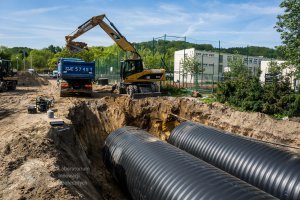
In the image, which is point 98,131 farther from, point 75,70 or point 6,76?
point 6,76

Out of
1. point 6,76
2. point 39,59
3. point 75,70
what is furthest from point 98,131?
point 39,59

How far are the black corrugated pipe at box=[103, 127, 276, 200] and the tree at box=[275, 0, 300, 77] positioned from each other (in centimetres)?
1029

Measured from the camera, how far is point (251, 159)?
8773 millimetres

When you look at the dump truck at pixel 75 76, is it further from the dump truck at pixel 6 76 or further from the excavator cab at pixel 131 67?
the dump truck at pixel 6 76

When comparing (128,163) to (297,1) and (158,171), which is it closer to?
(158,171)

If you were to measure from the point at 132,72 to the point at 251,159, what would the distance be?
16.4 meters

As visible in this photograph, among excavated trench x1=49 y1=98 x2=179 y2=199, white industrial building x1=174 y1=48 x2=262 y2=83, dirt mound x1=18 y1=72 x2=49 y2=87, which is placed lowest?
excavated trench x1=49 y1=98 x2=179 y2=199

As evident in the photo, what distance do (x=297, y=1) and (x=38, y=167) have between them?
15411mm

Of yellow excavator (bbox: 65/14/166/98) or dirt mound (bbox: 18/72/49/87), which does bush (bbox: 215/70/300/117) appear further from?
dirt mound (bbox: 18/72/49/87)

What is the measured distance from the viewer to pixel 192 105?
59.8 feet

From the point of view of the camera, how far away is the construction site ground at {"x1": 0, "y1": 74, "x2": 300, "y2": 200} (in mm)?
6676

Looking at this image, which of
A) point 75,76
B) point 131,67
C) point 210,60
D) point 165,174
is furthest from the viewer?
point 210,60

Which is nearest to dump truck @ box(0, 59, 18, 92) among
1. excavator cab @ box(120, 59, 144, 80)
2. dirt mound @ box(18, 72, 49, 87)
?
dirt mound @ box(18, 72, 49, 87)

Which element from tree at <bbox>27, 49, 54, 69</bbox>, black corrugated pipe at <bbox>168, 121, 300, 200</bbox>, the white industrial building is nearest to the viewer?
black corrugated pipe at <bbox>168, 121, 300, 200</bbox>
